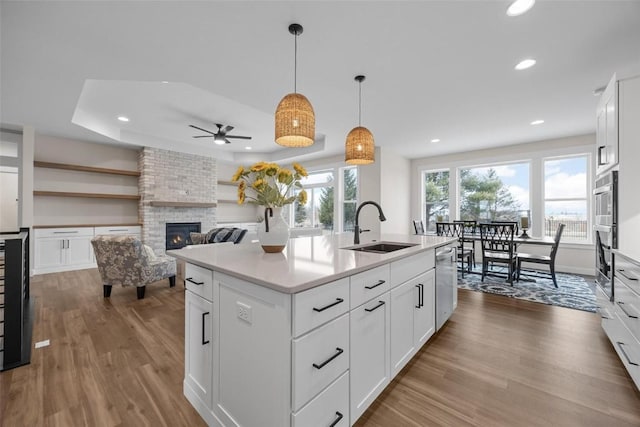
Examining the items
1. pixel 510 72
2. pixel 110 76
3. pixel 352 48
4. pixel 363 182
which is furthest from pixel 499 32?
pixel 363 182

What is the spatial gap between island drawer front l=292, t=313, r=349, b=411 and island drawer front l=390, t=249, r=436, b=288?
564 millimetres

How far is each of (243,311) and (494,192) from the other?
6406mm

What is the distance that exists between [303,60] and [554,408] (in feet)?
10.5

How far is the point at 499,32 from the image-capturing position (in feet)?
7.02

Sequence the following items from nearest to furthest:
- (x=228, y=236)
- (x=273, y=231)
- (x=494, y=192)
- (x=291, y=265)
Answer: (x=291, y=265)
(x=273, y=231)
(x=228, y=236)
(x=494, y=192)

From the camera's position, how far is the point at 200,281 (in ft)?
4.82

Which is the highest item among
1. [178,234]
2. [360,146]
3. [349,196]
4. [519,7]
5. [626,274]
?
[519,7]

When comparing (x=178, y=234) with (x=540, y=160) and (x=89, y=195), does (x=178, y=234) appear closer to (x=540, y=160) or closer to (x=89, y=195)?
(x=89, y=195)

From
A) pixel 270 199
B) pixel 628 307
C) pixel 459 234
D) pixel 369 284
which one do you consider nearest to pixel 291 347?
pixel 369 284

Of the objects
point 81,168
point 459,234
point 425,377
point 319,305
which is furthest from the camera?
point 81,168

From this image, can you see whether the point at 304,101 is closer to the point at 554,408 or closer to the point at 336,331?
the point at 336,331

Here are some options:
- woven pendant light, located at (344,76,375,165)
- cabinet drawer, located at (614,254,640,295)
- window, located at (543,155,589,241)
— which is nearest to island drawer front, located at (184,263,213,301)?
woven pendant light, located at (344,76,375,165)

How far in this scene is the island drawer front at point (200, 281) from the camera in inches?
55.1

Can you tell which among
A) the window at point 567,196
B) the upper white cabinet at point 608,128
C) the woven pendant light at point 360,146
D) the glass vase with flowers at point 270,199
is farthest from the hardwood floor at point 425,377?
the window at point 567,196
